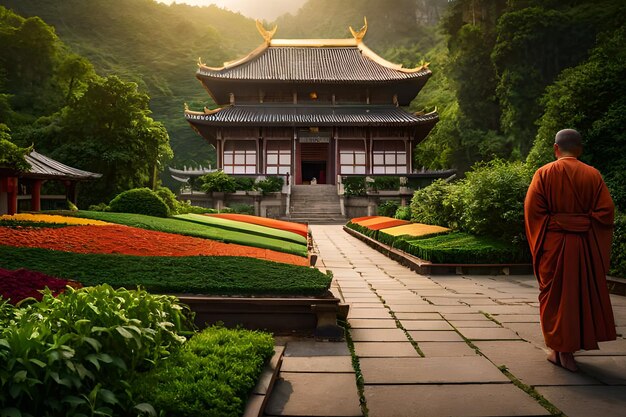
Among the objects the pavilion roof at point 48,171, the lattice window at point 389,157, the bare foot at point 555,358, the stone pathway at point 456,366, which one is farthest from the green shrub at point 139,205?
the lattice window at point 389,157

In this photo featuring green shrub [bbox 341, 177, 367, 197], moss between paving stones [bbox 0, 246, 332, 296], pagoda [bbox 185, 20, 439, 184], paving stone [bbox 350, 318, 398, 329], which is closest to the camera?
moss between paving stones [bbox 0, 246, 332, 296]

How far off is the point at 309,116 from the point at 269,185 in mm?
7394

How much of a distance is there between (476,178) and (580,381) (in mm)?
7466

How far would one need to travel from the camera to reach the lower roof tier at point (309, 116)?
28.8 m

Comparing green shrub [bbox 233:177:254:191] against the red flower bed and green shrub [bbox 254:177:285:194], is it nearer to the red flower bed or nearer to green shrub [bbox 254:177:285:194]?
green shrub [bbox 254:177:285:194]

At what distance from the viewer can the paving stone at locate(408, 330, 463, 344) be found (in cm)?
413

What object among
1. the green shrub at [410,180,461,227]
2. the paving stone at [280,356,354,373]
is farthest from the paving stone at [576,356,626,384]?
the green shrub at [410,180,461,227]

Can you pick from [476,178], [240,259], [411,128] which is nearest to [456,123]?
[411,128]

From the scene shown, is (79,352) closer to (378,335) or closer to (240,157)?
(378,335)

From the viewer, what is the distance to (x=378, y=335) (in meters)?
4.30

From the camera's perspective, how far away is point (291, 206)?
25.8 meters

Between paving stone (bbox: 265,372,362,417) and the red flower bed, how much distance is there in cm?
201

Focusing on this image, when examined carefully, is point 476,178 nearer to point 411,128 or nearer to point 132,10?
point 411,128

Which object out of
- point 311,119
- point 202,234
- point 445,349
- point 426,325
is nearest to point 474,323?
point 426,325
